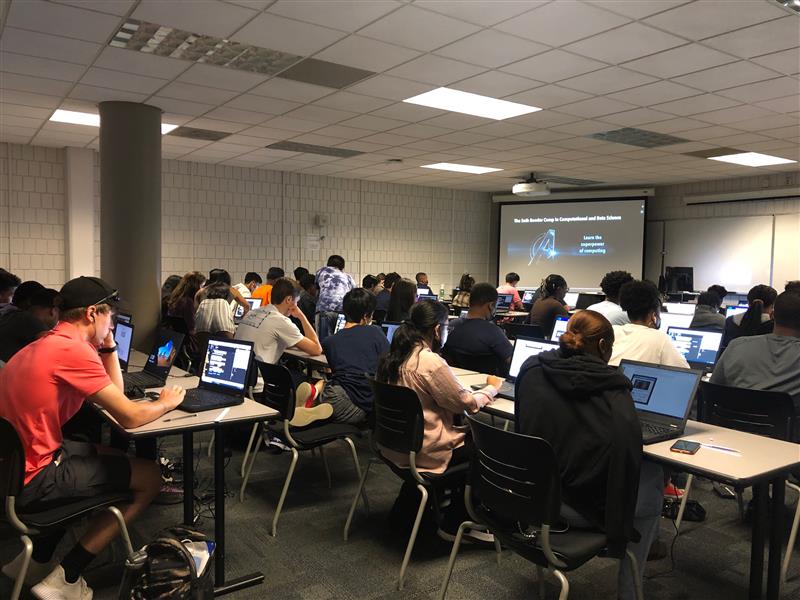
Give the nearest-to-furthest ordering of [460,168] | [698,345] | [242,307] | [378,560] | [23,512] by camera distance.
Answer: [23,512], [378,560], [698,345], [242,307], [460,168]

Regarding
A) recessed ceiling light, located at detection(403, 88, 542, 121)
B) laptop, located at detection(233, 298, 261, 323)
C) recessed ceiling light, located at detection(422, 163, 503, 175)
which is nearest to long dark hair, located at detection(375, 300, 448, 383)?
recessed ceiling light, located at detection(403, 88, 542, 121)

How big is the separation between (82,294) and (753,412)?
10.6ft

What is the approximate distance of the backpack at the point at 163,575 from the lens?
228 cm

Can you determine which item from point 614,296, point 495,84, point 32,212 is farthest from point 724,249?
point 32,212

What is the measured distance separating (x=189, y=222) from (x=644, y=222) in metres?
8.24

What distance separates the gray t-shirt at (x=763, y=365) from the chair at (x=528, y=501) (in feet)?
5.27

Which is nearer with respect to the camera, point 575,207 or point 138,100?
point 138,100

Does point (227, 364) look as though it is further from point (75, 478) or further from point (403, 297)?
point (403, 297)

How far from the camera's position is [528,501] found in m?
2.22

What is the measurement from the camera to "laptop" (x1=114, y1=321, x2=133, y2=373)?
4.14m

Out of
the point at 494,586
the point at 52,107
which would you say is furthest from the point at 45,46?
the point at 494,586

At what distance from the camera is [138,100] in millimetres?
6098

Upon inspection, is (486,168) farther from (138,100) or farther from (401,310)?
(138,100)

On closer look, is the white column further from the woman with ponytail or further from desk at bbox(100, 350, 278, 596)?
the woman with ponytail
